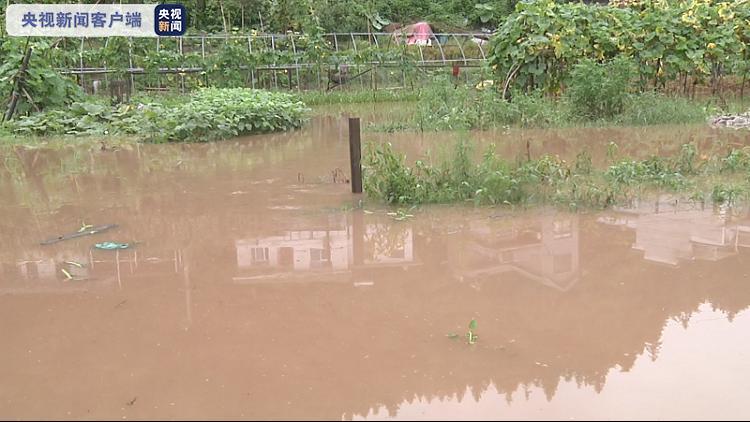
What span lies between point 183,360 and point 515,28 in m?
11.7

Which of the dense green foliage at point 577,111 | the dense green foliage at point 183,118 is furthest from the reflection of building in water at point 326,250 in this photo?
the dense green foliage at point 183,118

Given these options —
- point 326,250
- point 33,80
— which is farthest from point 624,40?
point 33,80

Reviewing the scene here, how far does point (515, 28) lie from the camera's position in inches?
547

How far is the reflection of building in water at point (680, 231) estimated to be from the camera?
17.6ft

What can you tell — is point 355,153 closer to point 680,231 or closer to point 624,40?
point 680,231

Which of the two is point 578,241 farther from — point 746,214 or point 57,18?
point 57,18

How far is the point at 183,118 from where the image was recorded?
1193 cm

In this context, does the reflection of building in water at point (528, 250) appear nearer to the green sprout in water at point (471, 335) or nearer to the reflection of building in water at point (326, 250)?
the reflection of building in water at point (326, 250)

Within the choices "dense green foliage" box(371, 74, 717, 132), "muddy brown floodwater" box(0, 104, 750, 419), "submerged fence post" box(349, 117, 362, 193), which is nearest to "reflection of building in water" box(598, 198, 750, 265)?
"muddy brown floodwater" box(0, 104, 750, 419)

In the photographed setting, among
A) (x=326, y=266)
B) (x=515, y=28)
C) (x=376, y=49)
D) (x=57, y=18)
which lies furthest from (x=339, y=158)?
(x=376, y=49)

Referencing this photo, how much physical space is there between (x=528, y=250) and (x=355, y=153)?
7.57 feet

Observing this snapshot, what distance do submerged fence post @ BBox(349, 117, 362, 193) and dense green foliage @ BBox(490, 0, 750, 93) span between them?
24.3 ft

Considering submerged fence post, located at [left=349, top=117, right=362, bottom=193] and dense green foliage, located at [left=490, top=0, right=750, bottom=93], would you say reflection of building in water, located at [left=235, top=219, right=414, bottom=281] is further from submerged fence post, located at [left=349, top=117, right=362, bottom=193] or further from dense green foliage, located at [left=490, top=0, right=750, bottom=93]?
dense green foliage, located at [left=490, top=0, right=750, bottom=93]

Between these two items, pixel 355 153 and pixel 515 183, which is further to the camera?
pixel 355 153
